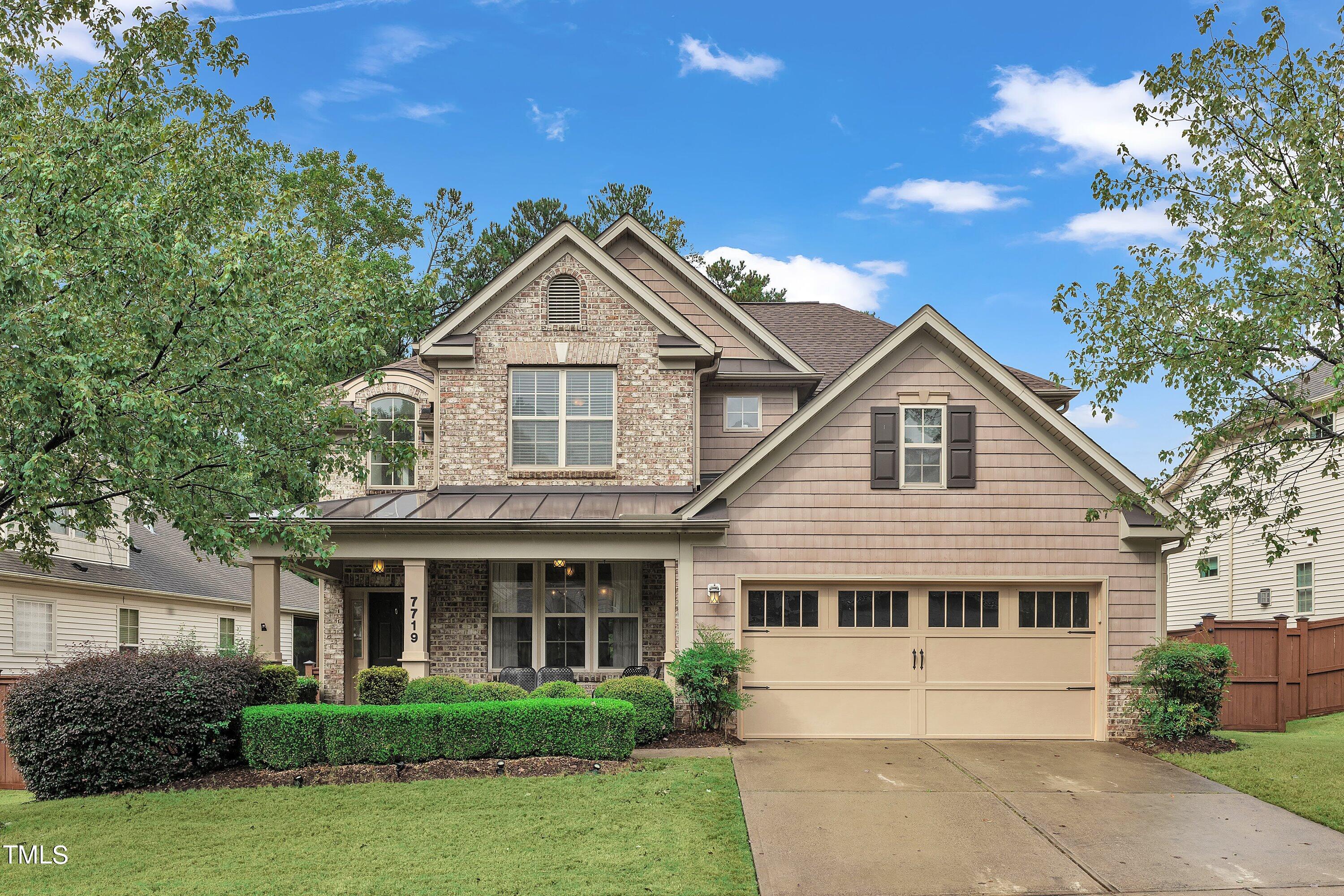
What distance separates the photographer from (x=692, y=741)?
42.4ft

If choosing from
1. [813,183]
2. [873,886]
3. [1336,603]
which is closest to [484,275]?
[813,183]

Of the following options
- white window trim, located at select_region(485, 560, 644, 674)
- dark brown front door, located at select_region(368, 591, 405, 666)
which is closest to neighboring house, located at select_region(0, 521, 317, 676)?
dark brown front door, located at select_region(368, 591, 405, 666)

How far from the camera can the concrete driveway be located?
7.55 m

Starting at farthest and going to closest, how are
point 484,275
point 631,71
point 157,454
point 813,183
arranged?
point 484,275, point 813,183, point 631,71, point 157,454

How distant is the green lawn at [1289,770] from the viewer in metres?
9.79

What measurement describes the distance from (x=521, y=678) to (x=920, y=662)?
583 cm

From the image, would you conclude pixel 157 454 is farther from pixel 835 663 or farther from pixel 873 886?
pixel 835 663

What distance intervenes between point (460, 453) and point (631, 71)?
31.9ft

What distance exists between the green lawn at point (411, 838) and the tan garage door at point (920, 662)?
2938 mm

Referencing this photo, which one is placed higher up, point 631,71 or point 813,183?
point 631,71

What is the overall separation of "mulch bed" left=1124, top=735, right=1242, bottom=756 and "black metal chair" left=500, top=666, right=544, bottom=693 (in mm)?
8387

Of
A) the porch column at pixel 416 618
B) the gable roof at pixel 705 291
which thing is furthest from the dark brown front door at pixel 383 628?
the gable roof at pixel 705 291

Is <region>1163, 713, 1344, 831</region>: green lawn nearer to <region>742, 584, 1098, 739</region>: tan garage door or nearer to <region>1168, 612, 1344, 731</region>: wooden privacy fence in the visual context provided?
<region>1168, 612, 1344, 731</region>: wooden privacy fence

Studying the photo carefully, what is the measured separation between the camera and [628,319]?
15.9m
